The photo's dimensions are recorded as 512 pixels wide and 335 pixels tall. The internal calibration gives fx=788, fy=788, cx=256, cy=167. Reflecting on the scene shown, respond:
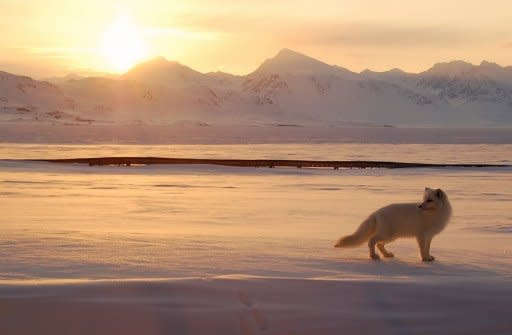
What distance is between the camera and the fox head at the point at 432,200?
8.11m

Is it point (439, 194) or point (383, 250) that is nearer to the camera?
point (439, 194)

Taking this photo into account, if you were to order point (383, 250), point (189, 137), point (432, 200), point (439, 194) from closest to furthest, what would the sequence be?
point (432, 200), point (439, 194), point (383, 250), point (189, 137)

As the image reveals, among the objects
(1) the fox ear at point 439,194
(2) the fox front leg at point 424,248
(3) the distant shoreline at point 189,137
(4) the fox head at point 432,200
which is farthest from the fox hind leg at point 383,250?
(3) the distant shoreline at point 189,137

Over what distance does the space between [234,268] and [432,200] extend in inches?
88.8

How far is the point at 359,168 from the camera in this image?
33656 millimetres

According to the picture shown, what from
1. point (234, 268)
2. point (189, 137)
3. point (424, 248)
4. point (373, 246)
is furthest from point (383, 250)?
point (189, 137)

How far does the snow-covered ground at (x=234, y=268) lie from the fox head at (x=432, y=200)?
59cm

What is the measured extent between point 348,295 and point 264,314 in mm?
771

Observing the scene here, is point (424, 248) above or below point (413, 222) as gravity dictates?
below

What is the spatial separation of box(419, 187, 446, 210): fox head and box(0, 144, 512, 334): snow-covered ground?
59 cm

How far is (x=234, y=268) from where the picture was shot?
7.39m

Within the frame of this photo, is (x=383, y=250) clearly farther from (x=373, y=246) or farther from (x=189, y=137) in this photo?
(x=189, y=137)

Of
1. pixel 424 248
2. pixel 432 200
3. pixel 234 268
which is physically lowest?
pixel 234 268

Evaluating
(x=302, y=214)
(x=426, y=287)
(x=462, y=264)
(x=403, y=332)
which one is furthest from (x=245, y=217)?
(x=403, y=332)
